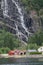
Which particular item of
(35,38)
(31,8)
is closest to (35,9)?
(31,8)

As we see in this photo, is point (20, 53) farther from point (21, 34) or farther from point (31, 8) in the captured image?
point (31, 8)

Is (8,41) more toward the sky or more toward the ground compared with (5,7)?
more toward the ground

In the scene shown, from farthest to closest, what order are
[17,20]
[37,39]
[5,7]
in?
1. [5,7]
2. [17,20]
3. [37,39]

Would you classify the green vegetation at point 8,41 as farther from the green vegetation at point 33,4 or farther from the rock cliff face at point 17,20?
the green vegetation at point 33,4

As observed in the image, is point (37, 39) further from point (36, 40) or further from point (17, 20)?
point (17, 20)

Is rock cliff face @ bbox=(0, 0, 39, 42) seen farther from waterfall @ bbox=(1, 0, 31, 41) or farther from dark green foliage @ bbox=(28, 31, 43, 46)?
dark green foliage @ bbox=(28, 31, 43, 46)

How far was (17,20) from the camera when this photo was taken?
136 metres

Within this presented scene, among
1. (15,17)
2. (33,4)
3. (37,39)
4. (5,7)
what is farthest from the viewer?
(33,4)

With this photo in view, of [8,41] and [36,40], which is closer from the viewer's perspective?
[8,41]

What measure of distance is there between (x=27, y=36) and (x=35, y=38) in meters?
8.22

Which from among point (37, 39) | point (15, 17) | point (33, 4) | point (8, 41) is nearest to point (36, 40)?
point (37, 39)

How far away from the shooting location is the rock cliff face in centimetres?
13150

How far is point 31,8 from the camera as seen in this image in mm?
144250

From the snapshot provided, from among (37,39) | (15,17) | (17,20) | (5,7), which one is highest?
(5,7)
